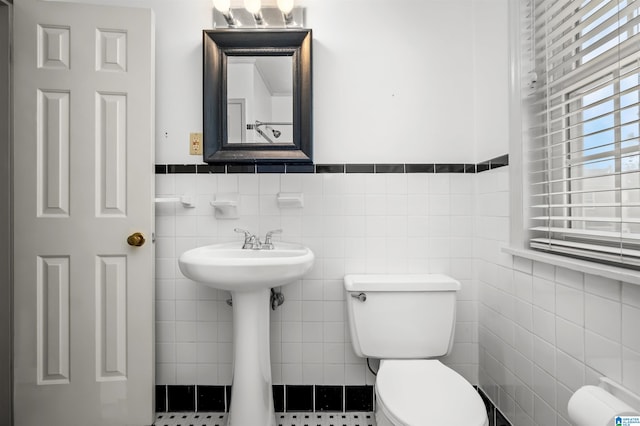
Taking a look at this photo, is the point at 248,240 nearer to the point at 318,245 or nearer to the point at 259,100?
the point at 318,245

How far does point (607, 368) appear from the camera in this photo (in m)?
0.98

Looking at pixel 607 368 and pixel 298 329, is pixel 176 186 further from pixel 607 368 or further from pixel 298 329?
pixel 607 368

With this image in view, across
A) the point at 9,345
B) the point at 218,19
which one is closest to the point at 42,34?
the point at 218,19

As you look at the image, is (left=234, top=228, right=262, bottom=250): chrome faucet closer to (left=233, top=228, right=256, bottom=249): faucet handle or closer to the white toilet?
(left=233, top=228, right=256, bottom=249): faucet handle

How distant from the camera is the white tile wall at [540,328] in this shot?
96 centimetres

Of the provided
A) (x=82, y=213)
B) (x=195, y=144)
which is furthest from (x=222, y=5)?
(x=82, y=213)

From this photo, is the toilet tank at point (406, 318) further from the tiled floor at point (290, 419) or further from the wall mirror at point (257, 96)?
the wall mirror at point (257, 96)

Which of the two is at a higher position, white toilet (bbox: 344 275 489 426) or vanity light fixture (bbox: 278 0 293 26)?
vanity light fixture (bbox: 278 0 293 26)

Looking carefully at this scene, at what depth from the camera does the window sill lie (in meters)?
0.87

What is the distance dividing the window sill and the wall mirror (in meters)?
0.98

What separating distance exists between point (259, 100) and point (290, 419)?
153cm

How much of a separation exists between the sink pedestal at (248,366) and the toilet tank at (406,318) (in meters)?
0.42

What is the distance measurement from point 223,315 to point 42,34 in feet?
4.96

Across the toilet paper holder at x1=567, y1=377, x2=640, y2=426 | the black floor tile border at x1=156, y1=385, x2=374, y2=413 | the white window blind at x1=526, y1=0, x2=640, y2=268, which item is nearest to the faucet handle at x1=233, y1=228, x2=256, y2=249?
the black floor tile border at x1=156, y1=385, x2=374, y2=413
